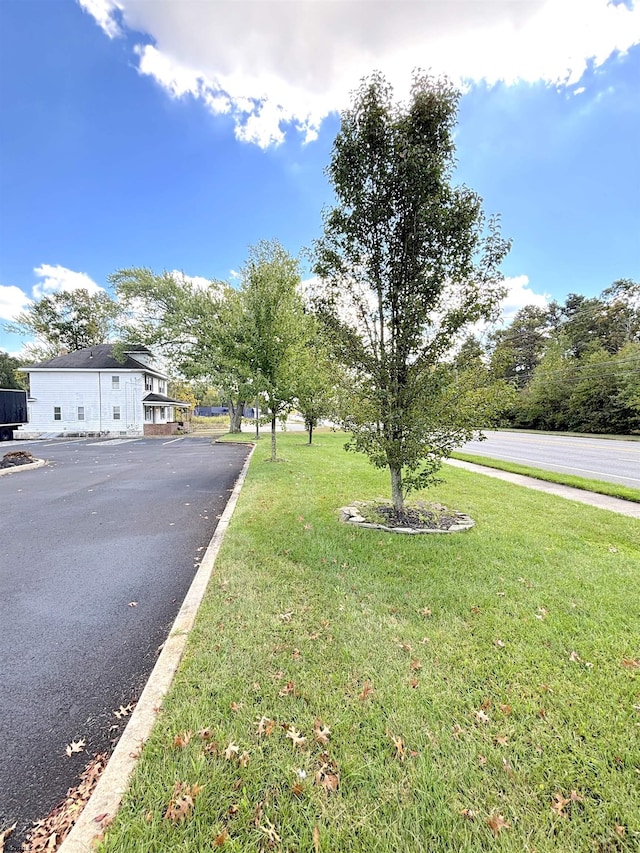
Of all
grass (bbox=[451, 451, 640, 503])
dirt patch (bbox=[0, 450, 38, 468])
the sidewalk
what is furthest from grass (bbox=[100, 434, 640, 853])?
dirt patch (bbox=[0, 450, 38, 468])

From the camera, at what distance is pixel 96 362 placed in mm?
29219

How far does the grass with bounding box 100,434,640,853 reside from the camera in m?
1.48

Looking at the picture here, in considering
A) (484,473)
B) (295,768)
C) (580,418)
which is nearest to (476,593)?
(295,768)

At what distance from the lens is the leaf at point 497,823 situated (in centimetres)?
144

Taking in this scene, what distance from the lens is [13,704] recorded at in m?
2.22

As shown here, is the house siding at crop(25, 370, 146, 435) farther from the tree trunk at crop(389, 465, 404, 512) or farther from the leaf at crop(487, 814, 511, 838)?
the leaf at crop(487, 814, 511, 838)

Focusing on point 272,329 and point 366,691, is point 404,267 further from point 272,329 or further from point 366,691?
point 272,329

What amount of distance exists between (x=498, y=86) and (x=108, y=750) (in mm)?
15392

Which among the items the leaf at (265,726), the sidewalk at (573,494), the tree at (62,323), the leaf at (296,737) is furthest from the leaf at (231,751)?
the tree at (62,323)

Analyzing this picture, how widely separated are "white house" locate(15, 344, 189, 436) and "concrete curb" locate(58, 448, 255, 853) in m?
28.4

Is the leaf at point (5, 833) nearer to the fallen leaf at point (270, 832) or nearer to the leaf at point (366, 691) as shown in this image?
the fallen leaf at point (270, 832)

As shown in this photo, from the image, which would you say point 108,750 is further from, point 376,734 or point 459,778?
point 459,778

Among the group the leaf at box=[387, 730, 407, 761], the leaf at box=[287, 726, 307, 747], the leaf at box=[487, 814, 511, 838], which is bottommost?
the leaf at box=[287, 726, 307, 747]

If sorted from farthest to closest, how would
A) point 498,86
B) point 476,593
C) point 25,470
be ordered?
point 25,470 < point 498,86 < point 476,593
